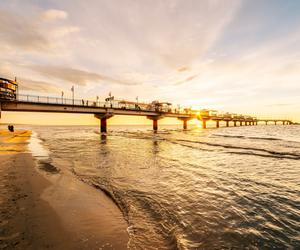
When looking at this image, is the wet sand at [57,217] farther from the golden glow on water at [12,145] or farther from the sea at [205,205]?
the golden glow on water at [12,145]

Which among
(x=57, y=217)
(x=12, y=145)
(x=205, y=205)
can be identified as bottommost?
(x=12, y=145)

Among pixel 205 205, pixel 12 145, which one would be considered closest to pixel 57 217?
pixel 205 205

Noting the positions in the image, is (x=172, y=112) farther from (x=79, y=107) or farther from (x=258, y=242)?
(x=258, y=242)

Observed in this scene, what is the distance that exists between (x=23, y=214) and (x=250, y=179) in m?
9.98

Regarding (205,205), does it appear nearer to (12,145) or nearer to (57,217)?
(57,217)

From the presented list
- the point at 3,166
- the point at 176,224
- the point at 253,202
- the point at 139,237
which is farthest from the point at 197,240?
the point at 3,166

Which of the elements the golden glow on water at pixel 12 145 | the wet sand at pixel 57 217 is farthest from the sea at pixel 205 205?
the golden glow on water at pixel 12 145

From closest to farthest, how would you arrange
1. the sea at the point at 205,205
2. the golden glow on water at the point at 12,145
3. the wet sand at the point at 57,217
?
the wet sand at the point at 57,217 < the sea at the point at 205,205 < the golden glow on water at the point at 12,145

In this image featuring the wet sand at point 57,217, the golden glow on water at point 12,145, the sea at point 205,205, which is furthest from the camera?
the golden glow on water at point 12,145

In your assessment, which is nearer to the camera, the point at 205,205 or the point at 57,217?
the point at 57,217

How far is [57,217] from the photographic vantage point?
5016 mm

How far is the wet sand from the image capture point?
12.8 ft

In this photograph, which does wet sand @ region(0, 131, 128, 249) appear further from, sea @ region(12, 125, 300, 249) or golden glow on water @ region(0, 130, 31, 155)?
golden glow on water @ region(0, 130, 31, 155)

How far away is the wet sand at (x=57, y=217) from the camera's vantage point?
12.8 ft
